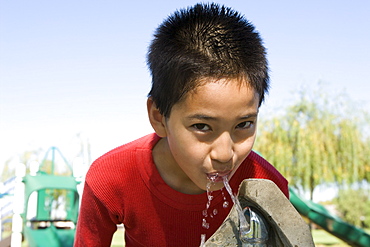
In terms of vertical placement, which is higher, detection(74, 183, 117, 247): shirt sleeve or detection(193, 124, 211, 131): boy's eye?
detection(193, 124, 211, 131): boy's eye

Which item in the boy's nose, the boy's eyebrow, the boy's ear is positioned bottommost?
the boy's nose

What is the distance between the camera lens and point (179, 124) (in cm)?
160

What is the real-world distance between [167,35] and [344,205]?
1906cm

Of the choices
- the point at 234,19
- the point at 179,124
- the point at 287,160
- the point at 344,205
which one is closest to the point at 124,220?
the point at 179,124

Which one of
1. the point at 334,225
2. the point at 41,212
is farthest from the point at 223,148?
the point at 41,212

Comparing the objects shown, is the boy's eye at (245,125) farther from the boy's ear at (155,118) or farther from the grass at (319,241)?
the grass at (319,241)

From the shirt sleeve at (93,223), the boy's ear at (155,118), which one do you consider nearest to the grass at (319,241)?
the shirt sleeve at (93,223)

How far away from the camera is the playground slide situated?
5.00 meters

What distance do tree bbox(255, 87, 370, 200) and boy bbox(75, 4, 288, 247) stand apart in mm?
10228

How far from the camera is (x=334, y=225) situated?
17.0 ft

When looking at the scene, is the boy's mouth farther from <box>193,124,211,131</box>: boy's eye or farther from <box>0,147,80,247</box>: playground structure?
<box>0,147,80,247</box>: playground structure

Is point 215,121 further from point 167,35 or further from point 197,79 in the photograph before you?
point 167,35

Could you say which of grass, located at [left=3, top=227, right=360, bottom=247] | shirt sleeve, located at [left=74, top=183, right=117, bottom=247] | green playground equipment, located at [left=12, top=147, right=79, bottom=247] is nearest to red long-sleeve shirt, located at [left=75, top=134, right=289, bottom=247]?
shirt sleeve, located at [left=74, top=183, right=117, bottom=247]

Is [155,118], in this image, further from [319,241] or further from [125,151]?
[319,241]
